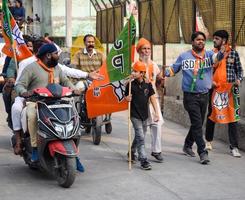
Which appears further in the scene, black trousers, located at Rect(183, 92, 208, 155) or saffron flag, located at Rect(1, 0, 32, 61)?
saffron flag, located at Rect(1, 0, 32, 61)

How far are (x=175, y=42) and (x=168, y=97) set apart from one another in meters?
1.15

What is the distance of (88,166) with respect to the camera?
25.0 feet

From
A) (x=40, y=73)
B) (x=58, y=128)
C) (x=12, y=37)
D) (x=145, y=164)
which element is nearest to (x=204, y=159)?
(x=145, y=164)

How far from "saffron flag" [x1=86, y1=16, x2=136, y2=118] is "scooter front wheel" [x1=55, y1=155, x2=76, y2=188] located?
4.77ft

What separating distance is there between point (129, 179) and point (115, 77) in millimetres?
1386

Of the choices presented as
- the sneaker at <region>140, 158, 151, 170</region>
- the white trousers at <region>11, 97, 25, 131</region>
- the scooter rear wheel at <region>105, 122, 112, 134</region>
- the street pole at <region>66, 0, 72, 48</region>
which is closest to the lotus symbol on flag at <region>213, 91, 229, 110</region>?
the sneaker at <region>140, 158, 151, 170</region>

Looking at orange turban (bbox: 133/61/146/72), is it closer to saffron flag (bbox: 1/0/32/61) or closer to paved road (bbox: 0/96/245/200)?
paved road (bbox: 0/96/245/200)

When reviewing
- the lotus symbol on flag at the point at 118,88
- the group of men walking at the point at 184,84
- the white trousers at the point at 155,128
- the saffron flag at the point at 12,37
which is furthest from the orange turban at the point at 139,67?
the saffron flag at the point at 12,37

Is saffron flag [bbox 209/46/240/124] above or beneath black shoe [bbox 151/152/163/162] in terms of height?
above

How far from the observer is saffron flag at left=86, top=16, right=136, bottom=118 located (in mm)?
7406

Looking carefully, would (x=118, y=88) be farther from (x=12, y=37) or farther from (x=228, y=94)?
(x=12, y=37)

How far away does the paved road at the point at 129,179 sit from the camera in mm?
6184

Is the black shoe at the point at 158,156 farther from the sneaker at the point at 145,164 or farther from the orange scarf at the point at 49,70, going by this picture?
the orange scarf at the point at 49,70

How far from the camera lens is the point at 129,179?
6.86 metres
